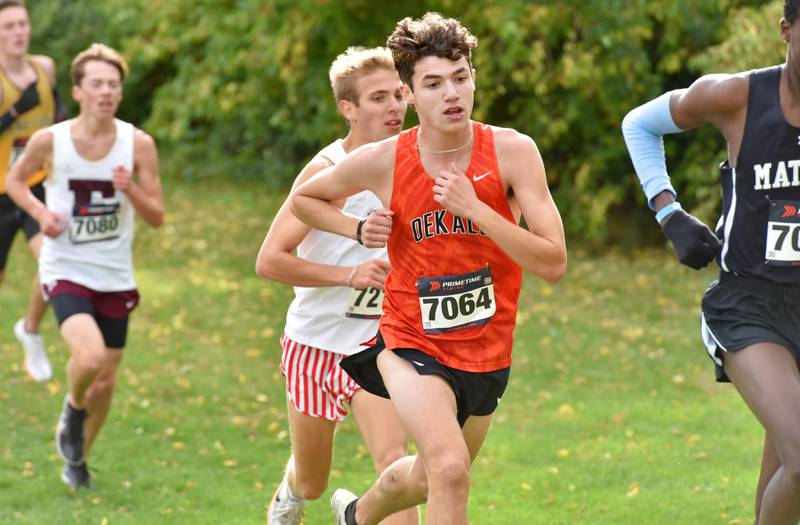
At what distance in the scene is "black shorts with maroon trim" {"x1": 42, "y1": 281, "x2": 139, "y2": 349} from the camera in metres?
6.45

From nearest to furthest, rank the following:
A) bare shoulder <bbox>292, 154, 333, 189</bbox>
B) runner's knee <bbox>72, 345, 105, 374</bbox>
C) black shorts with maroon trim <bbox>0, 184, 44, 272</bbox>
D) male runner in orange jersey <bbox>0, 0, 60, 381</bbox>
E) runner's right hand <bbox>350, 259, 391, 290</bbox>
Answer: runner's right hand <bbox>350, 259, 391, 290</bbox> < bare shoulder <bbox>292, 154, 333, 189</bbox> < runner's knee <bbox>72, 345, 105, 374</bbox> < male runner in orange jersey <bbox>0, 0, 60, 381</bbox> < black shorts with maroon trim <bbox>0, 184, 44, 272</bbox>

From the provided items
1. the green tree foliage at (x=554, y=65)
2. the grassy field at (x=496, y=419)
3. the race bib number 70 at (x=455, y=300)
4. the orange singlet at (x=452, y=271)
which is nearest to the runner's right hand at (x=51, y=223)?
the grassy field at (x=496, y=419)

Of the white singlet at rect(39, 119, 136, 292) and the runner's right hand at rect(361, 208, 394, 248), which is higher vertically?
the runner's right hand at rect(361, 208, 394, 248)

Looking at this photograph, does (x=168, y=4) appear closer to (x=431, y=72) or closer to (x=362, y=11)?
(x=362, y=11)

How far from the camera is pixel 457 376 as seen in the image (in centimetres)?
428

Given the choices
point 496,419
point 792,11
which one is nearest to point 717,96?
point 792,11

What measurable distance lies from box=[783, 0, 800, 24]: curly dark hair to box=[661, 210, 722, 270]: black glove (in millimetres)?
671

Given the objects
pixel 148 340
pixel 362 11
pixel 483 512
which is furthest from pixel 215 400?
pixel 362 11

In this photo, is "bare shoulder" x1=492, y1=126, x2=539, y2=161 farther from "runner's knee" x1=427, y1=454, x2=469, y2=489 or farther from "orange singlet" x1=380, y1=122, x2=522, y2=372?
"runner's knee" x1=427, y1=454, x2=469, y2=489

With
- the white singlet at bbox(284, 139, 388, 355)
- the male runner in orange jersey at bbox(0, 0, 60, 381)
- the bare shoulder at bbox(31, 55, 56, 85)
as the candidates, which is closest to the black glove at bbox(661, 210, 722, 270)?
the white singlet at bbox(284, 139, 388, 355)

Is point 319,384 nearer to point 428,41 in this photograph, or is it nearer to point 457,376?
point 457,376

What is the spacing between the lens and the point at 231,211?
52.2ft

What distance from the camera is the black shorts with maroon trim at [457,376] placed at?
168 inches

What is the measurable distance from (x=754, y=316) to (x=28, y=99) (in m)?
5.30
